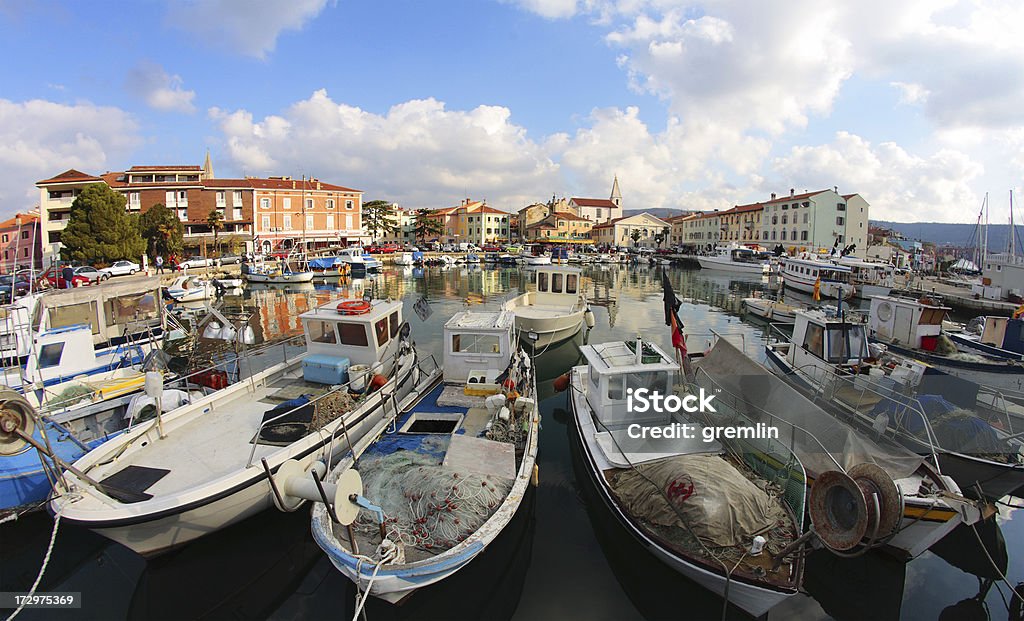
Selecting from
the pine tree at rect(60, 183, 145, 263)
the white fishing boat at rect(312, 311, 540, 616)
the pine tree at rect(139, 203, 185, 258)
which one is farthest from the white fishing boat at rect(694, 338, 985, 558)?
the pine tree at rect(139, 203, 185, 258)

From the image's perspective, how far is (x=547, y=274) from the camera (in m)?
23.2

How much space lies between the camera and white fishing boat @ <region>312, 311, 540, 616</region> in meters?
5.69

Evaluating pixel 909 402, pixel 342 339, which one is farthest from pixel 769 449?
pixel 342 339

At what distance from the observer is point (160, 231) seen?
47469 millimetres

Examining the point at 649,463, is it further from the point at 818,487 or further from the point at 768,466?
the point at 818,487

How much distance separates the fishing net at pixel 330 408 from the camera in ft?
29.5

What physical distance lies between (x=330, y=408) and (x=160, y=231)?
5015cm

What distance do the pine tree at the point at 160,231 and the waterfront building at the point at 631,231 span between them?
76.4 m

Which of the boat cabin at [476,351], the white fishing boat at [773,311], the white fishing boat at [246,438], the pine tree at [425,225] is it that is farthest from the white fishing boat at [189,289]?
the pine tree at [425,225]

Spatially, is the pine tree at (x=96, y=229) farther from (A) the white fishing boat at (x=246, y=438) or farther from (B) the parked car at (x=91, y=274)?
(A) the white fishing boat at (x=246, y=438)

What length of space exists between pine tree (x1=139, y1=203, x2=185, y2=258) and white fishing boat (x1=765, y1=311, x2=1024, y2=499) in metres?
54.2

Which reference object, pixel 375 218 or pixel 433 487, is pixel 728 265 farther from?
pixel 433 487

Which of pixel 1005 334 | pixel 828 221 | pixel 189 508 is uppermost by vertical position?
pixel 828 221

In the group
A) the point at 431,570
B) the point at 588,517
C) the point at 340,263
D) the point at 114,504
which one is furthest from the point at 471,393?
the point at 340,263
